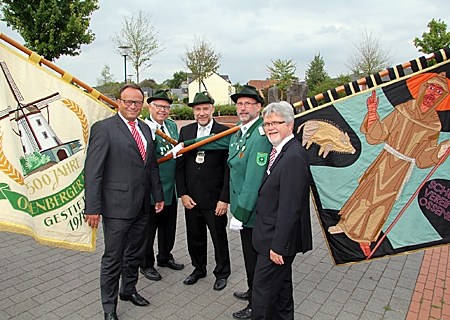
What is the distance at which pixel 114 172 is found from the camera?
3234mm

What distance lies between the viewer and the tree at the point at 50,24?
1008cm

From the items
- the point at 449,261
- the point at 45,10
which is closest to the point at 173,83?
the point at 45,10

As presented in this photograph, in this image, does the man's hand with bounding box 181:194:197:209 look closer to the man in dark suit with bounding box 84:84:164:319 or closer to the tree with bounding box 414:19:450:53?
the man in dark suit with bounding box 84:84:164:319

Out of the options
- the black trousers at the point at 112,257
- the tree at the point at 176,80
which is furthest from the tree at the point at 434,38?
the tree at the point at 176,80

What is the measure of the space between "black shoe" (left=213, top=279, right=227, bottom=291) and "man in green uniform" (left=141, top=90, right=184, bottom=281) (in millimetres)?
629

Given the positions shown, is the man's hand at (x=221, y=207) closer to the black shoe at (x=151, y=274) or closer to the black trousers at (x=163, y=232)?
the black trousers at (x=163, y=232)

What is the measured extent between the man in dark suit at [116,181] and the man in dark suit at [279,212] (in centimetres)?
119

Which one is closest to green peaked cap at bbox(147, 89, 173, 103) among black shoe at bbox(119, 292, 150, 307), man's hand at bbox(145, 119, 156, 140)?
man's hand at bbox(145, 119, 156, 140)

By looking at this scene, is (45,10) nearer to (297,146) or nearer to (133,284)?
(133,284)

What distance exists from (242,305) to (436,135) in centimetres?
244

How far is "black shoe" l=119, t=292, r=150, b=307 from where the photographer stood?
12.0ft

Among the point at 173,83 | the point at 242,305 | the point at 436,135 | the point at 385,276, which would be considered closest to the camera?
the point at 436,135

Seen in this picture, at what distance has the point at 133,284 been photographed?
3691mm

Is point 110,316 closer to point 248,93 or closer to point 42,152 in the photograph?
point 42,152
